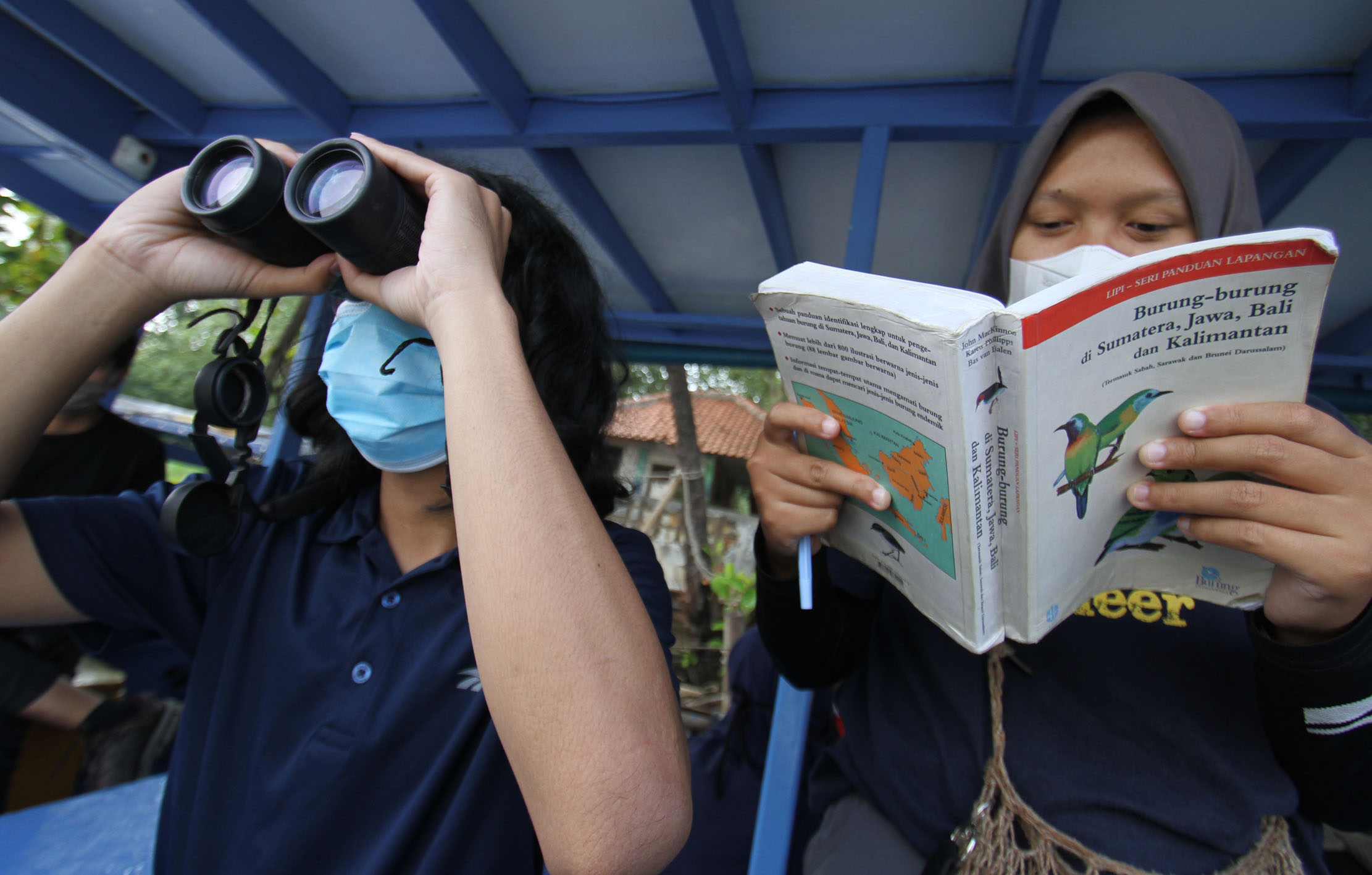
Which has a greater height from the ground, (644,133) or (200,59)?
(200,59)

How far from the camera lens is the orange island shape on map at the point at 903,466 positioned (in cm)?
86

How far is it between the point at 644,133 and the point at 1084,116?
1.31 meters

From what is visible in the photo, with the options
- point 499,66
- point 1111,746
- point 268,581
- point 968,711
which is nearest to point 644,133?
point 499,66

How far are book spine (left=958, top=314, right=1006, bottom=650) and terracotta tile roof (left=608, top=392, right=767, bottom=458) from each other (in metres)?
9.12

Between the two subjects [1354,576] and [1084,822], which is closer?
[1354,576]

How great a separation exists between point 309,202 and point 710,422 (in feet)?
37.3

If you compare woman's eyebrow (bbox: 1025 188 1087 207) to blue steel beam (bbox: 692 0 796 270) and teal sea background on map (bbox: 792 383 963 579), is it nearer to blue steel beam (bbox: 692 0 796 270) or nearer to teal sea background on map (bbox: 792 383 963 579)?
teal sea background on map (bbox: 792 383 963 579)

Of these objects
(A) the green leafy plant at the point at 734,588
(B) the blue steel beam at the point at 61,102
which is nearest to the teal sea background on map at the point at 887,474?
(B) the blue steel beam at the point at 61,102

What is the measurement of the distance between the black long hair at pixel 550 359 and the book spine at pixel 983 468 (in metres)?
0.77

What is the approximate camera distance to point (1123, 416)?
819 millimetres

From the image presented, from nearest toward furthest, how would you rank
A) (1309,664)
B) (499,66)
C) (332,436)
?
(1309,664), (332,436), (499,66)

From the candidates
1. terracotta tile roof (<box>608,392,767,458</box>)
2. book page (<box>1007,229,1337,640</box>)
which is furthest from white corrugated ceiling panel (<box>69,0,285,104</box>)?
terracotta tile roof (<box>608,392,767,458</box>)

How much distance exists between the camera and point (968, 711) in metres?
1.13

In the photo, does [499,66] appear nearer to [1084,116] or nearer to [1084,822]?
[1084,116]
